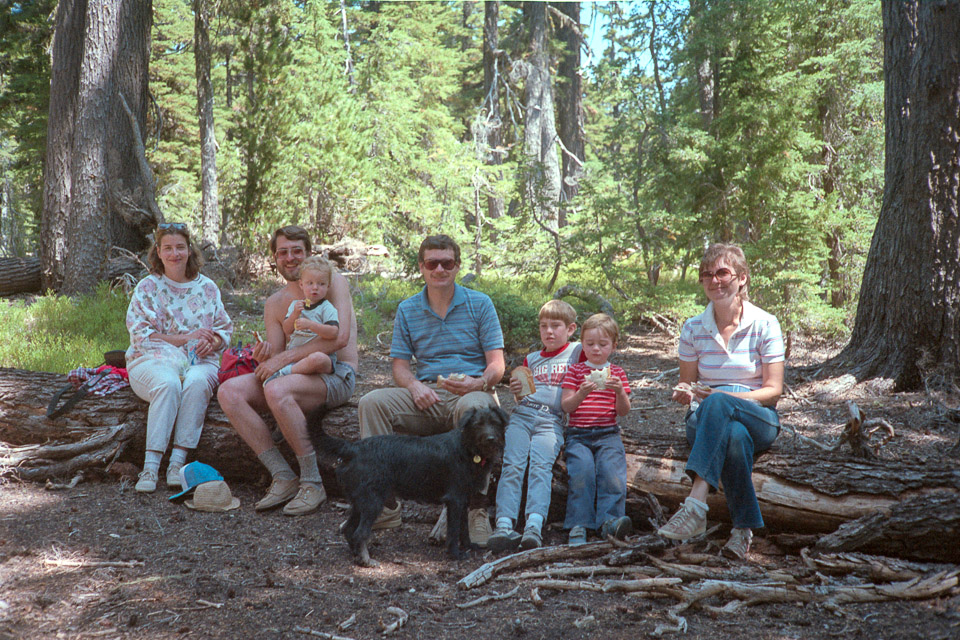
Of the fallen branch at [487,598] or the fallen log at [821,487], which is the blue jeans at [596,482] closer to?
the fallen log at [821,487]

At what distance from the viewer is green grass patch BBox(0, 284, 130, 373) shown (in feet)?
21.3

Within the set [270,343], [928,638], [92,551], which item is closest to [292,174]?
[270,343]

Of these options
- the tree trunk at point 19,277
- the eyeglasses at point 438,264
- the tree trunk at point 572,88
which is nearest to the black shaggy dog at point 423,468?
the eyeglasses at point 438,264

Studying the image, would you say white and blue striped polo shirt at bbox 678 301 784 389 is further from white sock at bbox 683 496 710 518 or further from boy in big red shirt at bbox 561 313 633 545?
white sock at bbox 683 496 710 518

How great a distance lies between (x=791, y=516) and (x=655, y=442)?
85 cm

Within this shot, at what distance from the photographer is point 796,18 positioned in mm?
8859

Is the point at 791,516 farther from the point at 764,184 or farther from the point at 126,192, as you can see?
the point at 126,192

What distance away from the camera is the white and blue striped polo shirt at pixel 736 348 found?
3.64 metres

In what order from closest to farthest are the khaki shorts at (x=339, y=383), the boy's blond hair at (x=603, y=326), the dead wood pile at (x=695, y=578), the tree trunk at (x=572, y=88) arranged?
the dead wood pile at (x=695, y=578)
the boy's blond hair at (x=603, y=326)
the khaki shorts at (x=339, y=383)
the tree trunk at (x=572, y=88)

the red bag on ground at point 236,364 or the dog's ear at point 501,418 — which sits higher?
the red bag on ground at point 236,364

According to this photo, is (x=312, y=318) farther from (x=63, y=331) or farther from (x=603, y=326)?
(x=63, y=331)

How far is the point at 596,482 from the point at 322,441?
61.7 inches

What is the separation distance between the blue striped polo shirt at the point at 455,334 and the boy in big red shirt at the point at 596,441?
0.63m

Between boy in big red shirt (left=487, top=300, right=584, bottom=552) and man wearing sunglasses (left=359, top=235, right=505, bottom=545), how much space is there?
0.75 feet
